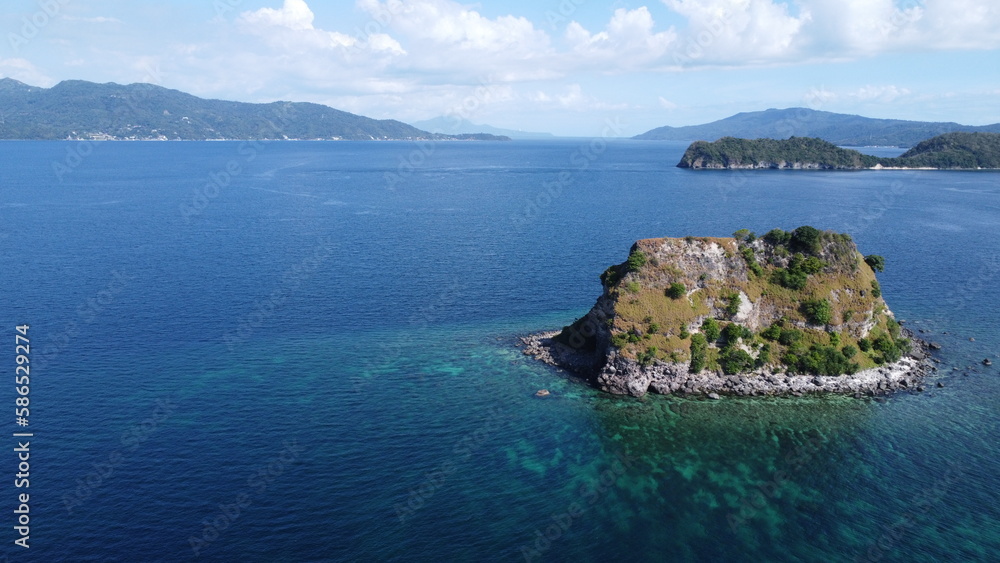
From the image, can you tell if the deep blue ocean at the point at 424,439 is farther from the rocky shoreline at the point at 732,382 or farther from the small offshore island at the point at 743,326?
the small offshore island at the point at 743,326

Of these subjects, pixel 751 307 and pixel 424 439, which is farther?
pixel 751 307

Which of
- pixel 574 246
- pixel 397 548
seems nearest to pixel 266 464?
pixel 397 548

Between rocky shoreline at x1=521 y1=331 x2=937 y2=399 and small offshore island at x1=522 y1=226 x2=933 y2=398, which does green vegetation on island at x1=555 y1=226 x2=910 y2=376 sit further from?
rocky shoreline at x1=521 y1=331 x2=937 y2=399

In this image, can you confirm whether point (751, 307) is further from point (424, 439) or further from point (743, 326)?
point (424, 439)

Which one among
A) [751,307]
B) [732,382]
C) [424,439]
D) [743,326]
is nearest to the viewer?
[424,439]

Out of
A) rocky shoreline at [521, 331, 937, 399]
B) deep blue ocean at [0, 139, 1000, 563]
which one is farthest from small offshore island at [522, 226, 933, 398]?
deep blue ocean at [0, 139, 1000, 563]

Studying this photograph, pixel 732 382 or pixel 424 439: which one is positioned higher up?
pixel 732 382

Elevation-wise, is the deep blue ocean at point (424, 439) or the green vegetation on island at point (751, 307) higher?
the green vegetation on island at point (751, 307)

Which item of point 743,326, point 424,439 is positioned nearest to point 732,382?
point 743,326

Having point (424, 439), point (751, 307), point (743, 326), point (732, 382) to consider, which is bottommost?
point (424, 439)

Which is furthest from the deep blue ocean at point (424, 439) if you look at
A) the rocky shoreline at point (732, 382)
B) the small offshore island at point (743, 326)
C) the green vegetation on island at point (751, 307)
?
the green vegetation on island at point (751, 307)
